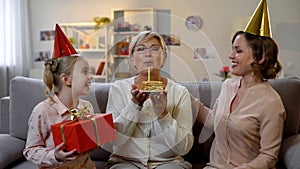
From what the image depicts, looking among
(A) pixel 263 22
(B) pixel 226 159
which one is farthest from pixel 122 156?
(A) pixel 263 22

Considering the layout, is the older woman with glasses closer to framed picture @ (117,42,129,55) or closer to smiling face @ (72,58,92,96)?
framed picture @ (117,42,129,55)

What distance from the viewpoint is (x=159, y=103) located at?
1.46 metres

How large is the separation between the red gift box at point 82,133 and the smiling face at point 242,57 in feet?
1.95

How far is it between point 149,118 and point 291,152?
65cm

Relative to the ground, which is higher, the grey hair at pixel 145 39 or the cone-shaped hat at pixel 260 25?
the cone-shaped hat at pixel 260 25

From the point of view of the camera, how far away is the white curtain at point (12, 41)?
4.12m

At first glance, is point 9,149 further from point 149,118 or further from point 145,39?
point 145,39

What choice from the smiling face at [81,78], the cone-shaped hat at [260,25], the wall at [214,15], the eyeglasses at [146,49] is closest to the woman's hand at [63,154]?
the smiling face at [81,78]

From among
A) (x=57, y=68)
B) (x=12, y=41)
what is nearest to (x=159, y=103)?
(x=57, y=68)

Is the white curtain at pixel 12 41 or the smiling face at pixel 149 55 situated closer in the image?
the smiling face at pixel 149 55

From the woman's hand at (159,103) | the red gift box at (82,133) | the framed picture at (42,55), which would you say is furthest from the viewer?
the framed picture at (42,55)

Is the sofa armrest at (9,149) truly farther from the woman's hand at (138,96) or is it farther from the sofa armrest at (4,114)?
the woman's hand at (138,96)

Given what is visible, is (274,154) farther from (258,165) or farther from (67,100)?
(67,100)

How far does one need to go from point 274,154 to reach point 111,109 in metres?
0.71
